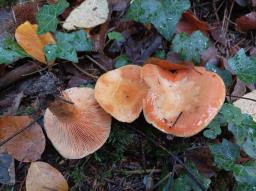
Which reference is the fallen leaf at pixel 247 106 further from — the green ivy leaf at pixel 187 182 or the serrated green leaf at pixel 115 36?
the serrated green leaf at pixel 115 36

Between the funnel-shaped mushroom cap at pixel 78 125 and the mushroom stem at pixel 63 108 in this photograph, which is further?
the funnel-shaped mushroom cap at pixel 78 125

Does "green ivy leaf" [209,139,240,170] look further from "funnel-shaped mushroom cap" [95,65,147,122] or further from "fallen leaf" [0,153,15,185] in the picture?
"fallen leaf" [0,153,15,185]

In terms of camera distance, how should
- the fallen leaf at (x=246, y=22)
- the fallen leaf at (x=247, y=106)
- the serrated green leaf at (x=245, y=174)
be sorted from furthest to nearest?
1. the fallen leaf at (x=246, y=22)
2. the fallen leaf at (x=247, y=106)
3. the serrated green leaf at (x=245, y=174)

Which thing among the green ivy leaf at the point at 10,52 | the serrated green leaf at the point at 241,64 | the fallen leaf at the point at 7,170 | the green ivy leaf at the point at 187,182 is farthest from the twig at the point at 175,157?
the green ivy leaf at the point at 10,52

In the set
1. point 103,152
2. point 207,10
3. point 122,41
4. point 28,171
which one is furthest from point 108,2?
point 28,171

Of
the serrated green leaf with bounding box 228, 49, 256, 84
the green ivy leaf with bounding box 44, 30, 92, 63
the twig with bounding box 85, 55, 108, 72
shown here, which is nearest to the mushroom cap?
the serrated green leaf with bounding box 228, 49, 256, 84

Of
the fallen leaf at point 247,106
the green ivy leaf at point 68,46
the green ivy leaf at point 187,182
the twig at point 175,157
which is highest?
the green ivy leaf at point 68,46
